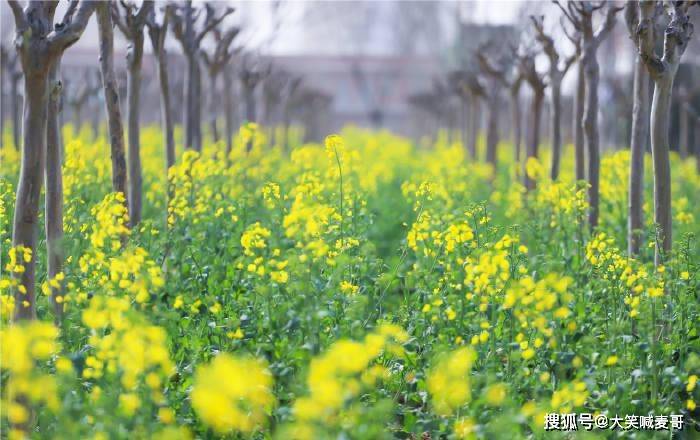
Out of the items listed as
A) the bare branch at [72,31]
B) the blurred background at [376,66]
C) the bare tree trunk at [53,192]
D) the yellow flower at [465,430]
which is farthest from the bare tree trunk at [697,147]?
the bare branch at [72,31]

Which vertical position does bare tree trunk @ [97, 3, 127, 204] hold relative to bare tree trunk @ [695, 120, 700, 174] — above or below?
above

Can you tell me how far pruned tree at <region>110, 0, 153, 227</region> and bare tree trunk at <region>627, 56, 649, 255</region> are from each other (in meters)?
3.87

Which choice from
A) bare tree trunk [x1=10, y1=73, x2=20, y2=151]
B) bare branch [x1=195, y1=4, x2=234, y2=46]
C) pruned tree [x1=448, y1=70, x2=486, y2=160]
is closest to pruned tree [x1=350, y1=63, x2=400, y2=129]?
pruned tree [x1=448, y1=70, x2=486, y2=160]

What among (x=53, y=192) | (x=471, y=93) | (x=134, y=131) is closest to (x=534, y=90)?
(x=134, y=131)

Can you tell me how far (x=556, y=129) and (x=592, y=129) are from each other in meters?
2.36

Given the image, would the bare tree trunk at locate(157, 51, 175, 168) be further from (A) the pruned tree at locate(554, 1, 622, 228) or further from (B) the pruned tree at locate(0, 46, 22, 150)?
(B) the pruned tree at locate(0, 46, 22, 150)

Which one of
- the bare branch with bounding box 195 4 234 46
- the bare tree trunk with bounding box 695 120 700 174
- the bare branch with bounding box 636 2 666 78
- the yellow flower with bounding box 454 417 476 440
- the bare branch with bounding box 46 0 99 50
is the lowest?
the bare tree trunk with bounding box 695 120 700 174

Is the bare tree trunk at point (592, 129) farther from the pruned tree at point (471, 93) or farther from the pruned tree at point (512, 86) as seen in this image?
the pruned tree at point (471, 93)

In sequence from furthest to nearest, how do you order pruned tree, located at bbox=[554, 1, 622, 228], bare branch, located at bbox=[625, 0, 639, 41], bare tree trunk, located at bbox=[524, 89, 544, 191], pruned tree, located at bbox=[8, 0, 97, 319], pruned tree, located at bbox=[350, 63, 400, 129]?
pruned tree, located at bbox=[350, 63, 400, 129] → bare tree trunk, located at bbox=[524, 89, 544, 191] → pruned tree, located at bbox=[554, 1, 622, 228] → bare branch, located at bbox=[625, 0, 639, 41] → pruned tree, located at bbox=[8, 0, 97, 319]

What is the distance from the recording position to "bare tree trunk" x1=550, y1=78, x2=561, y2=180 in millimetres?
10453

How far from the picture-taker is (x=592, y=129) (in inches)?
327

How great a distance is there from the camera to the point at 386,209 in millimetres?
11094

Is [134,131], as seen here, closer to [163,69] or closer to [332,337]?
[163,69]

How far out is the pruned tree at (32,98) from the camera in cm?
462
